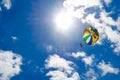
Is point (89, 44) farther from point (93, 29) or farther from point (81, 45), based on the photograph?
point (81, 45)

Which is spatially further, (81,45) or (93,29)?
(93,29)

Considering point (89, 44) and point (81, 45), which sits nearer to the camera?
point (81, 45)

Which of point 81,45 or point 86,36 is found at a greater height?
point 86,36

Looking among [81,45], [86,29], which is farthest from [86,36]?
[81,45]

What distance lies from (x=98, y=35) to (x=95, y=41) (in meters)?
0.96

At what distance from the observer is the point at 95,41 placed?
48781 mm

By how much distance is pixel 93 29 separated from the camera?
48.8 m

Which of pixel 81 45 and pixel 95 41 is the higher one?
pixel 95 41

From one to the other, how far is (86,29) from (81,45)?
6.59 meters

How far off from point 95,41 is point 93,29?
1.74 m

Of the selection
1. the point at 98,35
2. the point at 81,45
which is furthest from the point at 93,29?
the point at 81,45

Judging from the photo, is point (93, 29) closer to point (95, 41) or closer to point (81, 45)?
point (95, 41)

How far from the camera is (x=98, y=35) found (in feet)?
160

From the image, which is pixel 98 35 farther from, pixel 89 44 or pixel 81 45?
pixel 81 45
